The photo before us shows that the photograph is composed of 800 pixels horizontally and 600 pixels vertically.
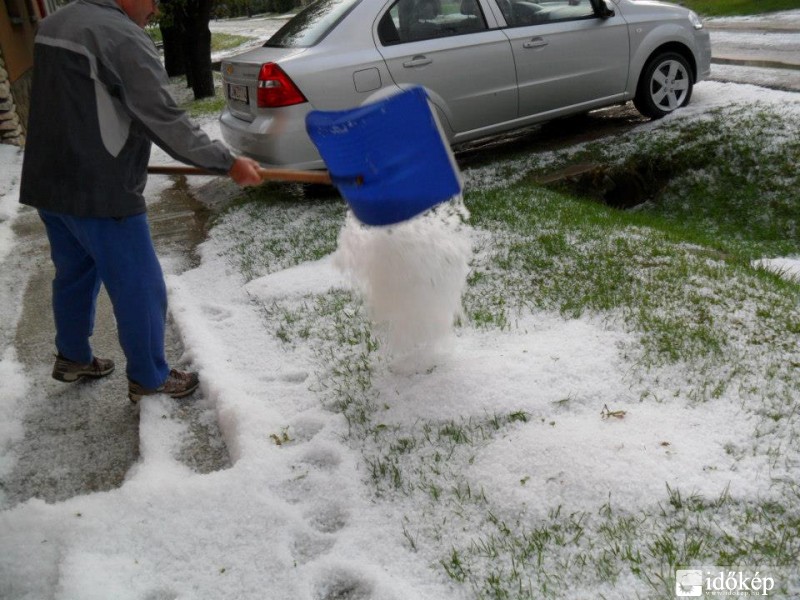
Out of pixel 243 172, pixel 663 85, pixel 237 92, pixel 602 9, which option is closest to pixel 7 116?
pixel 237 92

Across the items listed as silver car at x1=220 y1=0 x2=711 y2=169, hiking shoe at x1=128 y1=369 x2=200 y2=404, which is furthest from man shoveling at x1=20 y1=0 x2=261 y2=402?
silver car at x1=220 y1=0 x2=711 y2=169

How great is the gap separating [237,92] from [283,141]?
2.79ft

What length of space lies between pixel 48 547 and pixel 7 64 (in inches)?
435

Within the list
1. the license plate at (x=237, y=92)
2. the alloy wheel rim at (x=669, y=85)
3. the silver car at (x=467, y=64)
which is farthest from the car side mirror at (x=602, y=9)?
the license plate at (x=237, y=92)

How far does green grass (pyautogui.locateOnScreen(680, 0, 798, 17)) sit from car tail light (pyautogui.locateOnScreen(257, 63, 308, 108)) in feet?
46.6

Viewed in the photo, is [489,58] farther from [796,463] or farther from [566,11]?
[796,463]

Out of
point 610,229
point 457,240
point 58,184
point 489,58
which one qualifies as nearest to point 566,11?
point 489,58

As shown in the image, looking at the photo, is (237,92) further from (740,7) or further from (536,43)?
(740,7)

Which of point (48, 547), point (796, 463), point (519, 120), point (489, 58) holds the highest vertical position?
point (489, 58)

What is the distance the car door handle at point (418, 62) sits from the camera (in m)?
6.63

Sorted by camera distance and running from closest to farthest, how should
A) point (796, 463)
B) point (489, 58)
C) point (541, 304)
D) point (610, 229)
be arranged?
point (796, 463) < point (541, 304) < point (610, 229) < point (489, 58)

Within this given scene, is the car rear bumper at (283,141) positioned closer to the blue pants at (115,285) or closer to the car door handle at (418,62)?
the car door handle at (418,62)

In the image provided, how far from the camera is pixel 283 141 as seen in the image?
20.9 ft

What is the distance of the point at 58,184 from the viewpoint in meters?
3.24
